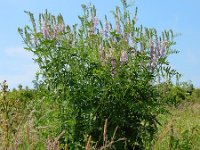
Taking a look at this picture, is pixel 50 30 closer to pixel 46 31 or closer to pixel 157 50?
pixel 46 31

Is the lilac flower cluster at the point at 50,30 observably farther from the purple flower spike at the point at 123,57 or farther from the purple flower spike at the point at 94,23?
the purple flower spike at the point at 123,57

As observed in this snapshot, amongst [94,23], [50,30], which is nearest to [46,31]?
[50,30]

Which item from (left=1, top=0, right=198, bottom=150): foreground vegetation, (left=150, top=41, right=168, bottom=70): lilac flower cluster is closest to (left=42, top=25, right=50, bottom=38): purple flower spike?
(left=1, top=0, right=198, bottom=150): foreground vegetation

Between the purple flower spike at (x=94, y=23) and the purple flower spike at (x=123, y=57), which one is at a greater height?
the purple flower spike at (x=94, y=23)

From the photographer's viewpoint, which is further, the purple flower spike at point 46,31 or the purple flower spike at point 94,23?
the purple flower spike at point 94,23

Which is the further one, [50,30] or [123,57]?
[50,30]

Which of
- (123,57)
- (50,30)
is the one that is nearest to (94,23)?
(50,30)

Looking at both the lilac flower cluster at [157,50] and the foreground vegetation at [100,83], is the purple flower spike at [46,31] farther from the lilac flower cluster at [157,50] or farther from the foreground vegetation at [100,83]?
the lilac flower cluster at [157,50]

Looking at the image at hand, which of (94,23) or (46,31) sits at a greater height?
(94,23)

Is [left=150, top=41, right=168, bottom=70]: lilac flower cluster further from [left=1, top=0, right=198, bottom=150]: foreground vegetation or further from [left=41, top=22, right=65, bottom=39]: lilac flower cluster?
[left=41, top=22, right=65, bottom=39]: lilac flower cluster

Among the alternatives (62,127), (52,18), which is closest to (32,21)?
(52,18)

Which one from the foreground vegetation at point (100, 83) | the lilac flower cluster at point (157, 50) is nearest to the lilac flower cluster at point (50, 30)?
the foreground vegetation at point (100, 83)

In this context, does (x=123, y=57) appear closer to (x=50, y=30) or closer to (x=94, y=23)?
(x=94, y=23)

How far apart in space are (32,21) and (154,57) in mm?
1936
